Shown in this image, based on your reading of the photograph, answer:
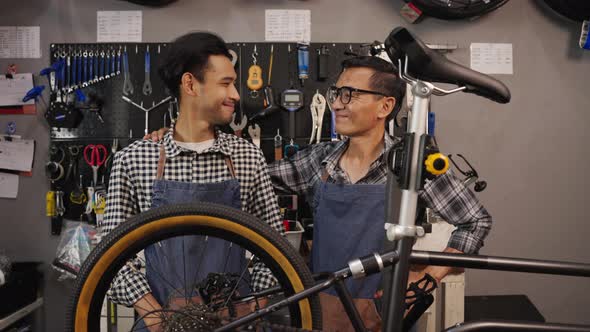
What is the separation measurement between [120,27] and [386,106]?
4.89 feet

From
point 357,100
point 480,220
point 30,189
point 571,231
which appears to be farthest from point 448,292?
point 30,189

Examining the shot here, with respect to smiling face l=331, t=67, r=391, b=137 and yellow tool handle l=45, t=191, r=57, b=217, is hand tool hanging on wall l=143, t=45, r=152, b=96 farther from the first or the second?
smiling face l=331, t=67, r=391, b=137

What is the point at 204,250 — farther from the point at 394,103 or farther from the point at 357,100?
the point at 394,103

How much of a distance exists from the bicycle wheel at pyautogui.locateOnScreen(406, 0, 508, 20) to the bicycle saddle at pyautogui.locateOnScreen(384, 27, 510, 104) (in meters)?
1.29

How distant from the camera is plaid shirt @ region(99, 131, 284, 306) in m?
1.17

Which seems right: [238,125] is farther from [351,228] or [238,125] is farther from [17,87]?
[17,87]

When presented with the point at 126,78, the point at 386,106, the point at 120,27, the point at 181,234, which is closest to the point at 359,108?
the point at 386,106

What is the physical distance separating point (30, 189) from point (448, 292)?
6.90 ft

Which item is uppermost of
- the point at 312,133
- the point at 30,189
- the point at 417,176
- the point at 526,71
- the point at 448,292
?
the point at 526,71

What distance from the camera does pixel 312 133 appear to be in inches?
84.8

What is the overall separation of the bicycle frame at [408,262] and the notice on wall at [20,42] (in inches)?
80.0

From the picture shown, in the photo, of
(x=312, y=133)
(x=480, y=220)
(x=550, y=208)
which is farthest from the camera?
(x=550, y=208)

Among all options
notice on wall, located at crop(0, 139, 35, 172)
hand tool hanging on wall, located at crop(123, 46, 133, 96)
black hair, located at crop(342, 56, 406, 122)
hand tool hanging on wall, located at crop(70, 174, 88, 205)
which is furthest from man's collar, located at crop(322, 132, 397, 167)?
notice on wall, located at crop(0, 139, 35, 172)

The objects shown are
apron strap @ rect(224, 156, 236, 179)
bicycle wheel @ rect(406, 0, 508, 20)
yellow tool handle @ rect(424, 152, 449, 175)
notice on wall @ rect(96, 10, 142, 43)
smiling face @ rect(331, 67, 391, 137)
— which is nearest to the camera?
yellow tool handle @ rect(424, 152, 449, 175)
